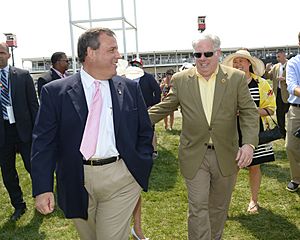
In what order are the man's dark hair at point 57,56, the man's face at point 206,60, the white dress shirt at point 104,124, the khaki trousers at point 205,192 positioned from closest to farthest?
the white dress shirt at point 104,124 → the man's face at point 206,60 → the khaki trousers at point 205,192 → the man's dark hair at point 57,56

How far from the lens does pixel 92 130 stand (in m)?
2.51

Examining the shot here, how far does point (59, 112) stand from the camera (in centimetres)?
252

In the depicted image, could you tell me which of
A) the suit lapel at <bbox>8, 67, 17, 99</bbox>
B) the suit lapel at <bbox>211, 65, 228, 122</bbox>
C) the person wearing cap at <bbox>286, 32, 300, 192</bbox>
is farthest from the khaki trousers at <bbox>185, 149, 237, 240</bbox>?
the suit lapel at <bbox>8, 67, 17, 99</bbox>

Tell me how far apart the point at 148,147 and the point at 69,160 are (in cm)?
59

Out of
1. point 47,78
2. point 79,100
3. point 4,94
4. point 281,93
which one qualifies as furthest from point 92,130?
point 281,93

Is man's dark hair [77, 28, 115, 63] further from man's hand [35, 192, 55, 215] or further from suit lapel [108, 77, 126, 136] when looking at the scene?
man's hand [35, 192, 55, 215]

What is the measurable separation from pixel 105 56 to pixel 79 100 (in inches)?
A: 13.5

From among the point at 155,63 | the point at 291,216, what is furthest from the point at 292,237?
the point at 155,63

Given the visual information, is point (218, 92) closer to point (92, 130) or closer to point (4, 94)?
point (92, 130)

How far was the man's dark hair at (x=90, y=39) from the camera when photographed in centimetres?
253

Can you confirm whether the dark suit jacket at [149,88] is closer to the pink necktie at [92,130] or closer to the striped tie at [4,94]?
the striped tie at [4,94]

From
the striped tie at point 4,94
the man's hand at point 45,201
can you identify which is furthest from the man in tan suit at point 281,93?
the man's hand at point 45,201

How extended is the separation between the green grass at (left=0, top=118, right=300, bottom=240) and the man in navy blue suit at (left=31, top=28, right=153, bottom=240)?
166cm

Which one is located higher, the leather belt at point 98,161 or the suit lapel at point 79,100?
the suit lapel at point 79,100
